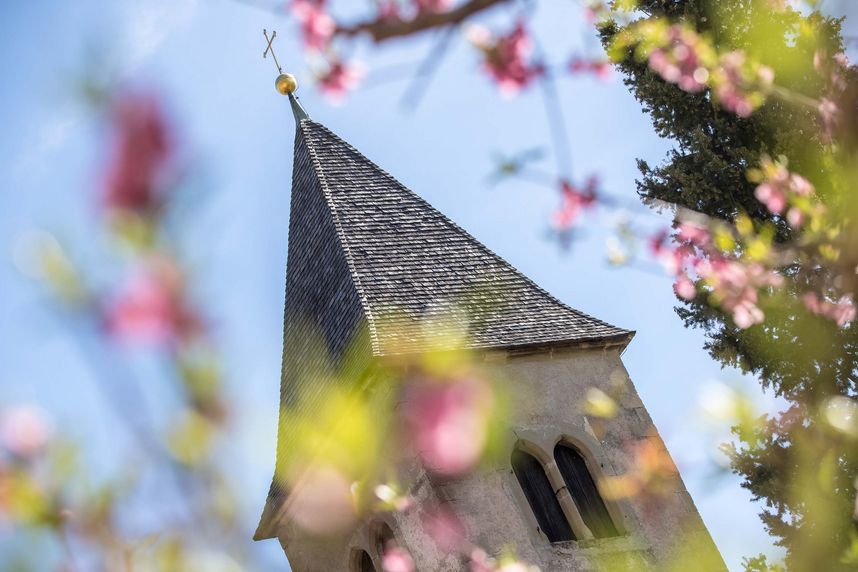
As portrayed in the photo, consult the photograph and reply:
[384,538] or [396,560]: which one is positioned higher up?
[396,560]

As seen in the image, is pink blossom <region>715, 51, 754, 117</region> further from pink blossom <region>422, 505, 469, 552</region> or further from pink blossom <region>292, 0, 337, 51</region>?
pink blossom <region>422, 505, 469, 552</region>

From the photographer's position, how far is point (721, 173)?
Answer: 47.4ft

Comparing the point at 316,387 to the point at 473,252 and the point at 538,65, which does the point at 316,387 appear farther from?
the point at 538,65

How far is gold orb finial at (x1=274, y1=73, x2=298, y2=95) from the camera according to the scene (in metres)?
16.0

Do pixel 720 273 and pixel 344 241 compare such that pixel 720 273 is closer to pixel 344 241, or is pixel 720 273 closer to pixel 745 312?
pixel 745 312

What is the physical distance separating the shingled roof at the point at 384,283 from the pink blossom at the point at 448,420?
1.51 feet

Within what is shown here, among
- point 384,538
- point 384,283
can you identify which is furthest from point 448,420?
point 384,283

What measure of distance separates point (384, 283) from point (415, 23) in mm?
8646

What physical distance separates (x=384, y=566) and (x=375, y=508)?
68 centimetres

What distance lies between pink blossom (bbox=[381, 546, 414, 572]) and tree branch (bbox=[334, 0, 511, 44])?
7260 mm

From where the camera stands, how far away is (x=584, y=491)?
33.3ft

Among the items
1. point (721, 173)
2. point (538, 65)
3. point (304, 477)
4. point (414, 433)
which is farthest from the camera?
point (721, 173)

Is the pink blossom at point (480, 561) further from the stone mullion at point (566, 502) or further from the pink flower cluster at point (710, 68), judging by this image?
the pink flower cluster at point (710, 68)

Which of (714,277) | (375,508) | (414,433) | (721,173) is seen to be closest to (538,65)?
(714,277)
